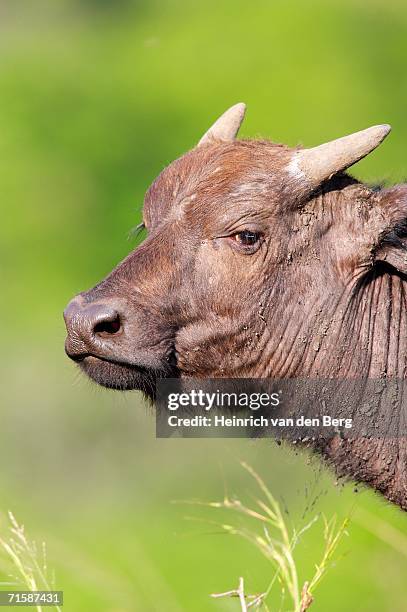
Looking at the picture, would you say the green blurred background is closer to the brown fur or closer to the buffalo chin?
the brown fur

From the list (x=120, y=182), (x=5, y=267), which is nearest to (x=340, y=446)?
(x=5, y=267)

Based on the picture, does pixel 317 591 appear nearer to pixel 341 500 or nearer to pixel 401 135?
pixel 341 500

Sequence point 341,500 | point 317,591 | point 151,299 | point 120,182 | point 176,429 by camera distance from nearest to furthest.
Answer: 1. point 151,299
2. point 176,429
3. point 317,591
4. point 341,500
5. point 120,182

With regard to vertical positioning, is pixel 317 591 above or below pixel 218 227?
below

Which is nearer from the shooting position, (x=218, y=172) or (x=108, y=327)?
(x=108, y=327)

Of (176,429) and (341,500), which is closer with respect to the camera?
(176,429)

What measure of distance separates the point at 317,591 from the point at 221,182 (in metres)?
12.1

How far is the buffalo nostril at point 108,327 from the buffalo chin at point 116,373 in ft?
0.70

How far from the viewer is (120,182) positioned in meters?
31.7

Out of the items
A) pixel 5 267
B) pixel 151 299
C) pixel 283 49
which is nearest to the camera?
pixel 151 299

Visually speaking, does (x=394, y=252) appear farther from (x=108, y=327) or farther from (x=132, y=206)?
(x=132, y=206)

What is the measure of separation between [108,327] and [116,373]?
0.35 m

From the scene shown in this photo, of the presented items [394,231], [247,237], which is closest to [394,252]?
[394,231]

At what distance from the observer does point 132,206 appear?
30.1 meters
